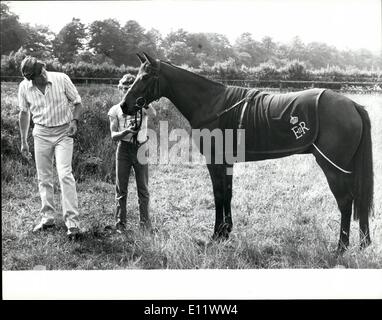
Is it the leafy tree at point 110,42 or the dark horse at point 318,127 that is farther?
the leafy tree at point 110,42

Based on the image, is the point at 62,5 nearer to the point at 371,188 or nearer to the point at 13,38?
the point at 13,38

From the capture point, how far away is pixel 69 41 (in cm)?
529

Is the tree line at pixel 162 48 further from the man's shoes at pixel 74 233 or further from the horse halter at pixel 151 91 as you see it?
the man's shoes at pixel 74 233

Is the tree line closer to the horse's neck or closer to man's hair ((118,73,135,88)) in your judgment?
man's hair ((118,73,135,88))

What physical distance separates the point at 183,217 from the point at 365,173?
2.47 m

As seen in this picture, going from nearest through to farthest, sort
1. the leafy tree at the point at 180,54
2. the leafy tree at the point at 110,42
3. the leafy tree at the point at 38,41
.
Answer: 1. the leafy tree at the point at 38,41
2. the leafy tree at the point at 110,42
3. the leafy tree at the point at 180,54

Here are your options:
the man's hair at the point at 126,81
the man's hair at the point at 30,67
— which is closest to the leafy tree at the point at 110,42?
the man's hair at the point at 126,81

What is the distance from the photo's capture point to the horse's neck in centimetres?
462

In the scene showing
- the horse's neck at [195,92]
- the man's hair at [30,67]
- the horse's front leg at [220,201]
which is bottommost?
the horse's front leg at [220,201]

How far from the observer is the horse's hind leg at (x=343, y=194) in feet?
13.9

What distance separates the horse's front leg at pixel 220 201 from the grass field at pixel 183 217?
0.16 metres

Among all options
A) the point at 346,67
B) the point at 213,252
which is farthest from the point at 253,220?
the point at 346,67

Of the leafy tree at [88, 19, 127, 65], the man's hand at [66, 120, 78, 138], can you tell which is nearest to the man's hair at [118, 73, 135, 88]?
the man's hand at [66, 120, 78, 138]

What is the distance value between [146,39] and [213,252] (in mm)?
3277
